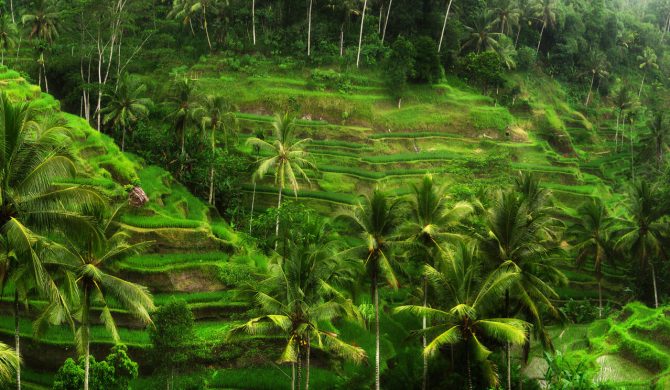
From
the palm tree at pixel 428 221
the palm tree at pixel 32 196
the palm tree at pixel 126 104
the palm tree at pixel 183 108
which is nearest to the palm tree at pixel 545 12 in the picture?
the palm tree at pixel 183 108

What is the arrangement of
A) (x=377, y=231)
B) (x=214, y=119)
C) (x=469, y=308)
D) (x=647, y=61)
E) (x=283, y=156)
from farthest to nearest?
(x=647, y=61) → (x=214, y=119) → (x=283, y=156) → (x=377, y=231) → (x=469, y=308)

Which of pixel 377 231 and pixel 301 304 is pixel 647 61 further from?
pixel 301 304

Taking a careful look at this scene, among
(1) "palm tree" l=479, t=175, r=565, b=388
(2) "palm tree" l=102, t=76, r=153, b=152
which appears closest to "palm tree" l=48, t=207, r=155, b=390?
(1) "palm tree" l=479, t=175, r=565, b=388

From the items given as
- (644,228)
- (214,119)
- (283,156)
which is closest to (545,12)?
(644,228)

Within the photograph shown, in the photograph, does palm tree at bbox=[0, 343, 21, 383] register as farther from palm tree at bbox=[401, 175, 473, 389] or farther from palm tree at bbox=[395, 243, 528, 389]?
palm tree at bbox=[401, 175, 473, 389]

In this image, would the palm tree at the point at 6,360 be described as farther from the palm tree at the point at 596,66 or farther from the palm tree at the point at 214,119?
the palm tree at the point at 596,66

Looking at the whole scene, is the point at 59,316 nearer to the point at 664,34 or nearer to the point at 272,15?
the point at 272,15
